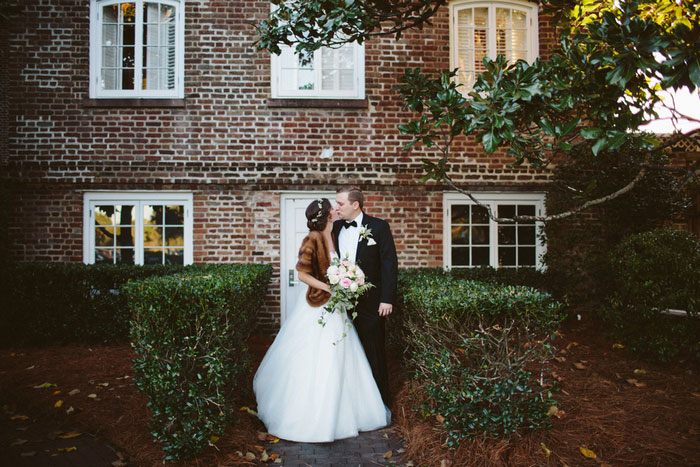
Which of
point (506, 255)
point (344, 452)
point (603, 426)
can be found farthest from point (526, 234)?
point (344, 452)

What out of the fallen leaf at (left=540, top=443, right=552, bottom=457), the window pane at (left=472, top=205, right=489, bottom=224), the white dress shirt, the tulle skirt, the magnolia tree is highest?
the magnolia tree

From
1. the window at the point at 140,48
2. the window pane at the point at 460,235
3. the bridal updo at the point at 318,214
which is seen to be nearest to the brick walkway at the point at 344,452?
the bridal updo at the point at 318,214

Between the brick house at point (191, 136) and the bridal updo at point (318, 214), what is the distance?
3.17 m

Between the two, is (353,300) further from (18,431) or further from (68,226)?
(68,226)

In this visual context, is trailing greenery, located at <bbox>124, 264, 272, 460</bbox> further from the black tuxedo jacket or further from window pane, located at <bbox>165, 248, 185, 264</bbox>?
window pane, located at <bbox>165, 248, 185, 264</bbox>

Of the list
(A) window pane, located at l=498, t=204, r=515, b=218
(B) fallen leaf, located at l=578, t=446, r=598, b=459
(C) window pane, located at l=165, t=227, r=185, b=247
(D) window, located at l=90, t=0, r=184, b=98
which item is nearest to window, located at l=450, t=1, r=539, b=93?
(A) window pane, located at l=498, t=204, r=515, b=218

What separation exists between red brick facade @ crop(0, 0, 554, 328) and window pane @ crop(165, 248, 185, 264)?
0.37 m

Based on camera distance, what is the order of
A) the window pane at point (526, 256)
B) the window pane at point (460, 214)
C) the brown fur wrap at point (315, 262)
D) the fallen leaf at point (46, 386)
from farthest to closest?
the window pane at point (526, 256) < the window pane at point (460, 214) < the fallen leaf at point (46, 386) < the brown fur wrap at point (315, 262)

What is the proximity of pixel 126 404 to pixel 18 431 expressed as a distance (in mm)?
895

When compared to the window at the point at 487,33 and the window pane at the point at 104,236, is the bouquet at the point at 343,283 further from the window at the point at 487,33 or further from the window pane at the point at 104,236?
the window pane at the point at 104,236

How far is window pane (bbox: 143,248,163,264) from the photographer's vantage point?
750 centimetres

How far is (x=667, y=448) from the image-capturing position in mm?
3773

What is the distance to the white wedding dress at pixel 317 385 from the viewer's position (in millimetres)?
3955

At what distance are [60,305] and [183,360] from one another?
405cm
